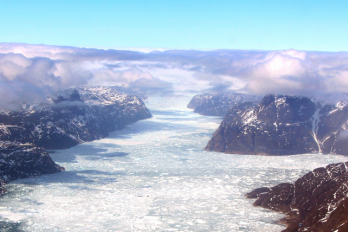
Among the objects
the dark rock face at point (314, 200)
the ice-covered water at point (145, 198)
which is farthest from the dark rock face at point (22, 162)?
the dark rock face at point (314, 200)

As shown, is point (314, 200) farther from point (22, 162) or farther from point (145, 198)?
point (22, 162)

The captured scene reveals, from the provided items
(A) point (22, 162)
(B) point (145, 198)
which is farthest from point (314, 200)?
(A) point (22, 162)

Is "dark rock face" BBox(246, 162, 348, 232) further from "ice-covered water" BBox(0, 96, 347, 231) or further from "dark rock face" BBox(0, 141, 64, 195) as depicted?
"dark rock face" BBox(0, 141, 64, 195)

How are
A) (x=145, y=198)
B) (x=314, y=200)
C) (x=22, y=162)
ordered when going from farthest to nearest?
(x=22, y=162)
(x=145, y=198)
(x=314, y=200)

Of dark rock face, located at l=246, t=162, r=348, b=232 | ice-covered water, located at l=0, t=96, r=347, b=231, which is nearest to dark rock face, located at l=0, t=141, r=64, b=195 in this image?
ice-covered water, located at l=0, t=96, r=347, b=231

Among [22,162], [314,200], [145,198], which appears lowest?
[145,198]

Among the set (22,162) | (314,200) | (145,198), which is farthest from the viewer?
(22,162)

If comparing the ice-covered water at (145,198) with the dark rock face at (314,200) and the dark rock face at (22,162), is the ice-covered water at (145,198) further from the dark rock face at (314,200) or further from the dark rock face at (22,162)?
the dark rock face at (22,162)

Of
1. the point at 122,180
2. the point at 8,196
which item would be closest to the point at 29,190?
the point at 8,196
